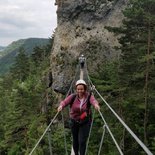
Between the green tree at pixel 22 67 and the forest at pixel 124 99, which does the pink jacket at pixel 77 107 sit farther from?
the green tree at pixel 22 67

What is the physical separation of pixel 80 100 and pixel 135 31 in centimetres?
1598

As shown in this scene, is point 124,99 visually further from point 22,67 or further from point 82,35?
point 22,67

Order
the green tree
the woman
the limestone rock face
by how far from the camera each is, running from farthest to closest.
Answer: the green tree
the limestone rock face
the woman

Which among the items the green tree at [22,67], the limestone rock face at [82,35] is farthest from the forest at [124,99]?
the green tree at [22,67]

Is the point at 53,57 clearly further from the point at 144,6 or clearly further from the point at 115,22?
the point at 144,6

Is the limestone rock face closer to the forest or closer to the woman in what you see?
the forest

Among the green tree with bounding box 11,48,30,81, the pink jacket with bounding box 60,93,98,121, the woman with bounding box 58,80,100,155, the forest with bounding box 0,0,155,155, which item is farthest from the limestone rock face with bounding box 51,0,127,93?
the pink jacket with bounding box 60,93,98,121

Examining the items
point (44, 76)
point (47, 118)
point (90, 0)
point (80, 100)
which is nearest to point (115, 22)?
point (90, 0)

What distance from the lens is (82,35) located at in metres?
42.7

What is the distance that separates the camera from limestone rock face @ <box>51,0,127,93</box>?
4084cm

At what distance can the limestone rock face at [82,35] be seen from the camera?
40844 mm

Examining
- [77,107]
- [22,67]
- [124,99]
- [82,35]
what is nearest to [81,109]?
[77,107]

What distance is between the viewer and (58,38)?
44.8 m

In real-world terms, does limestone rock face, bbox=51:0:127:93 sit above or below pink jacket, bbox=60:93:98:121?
above
